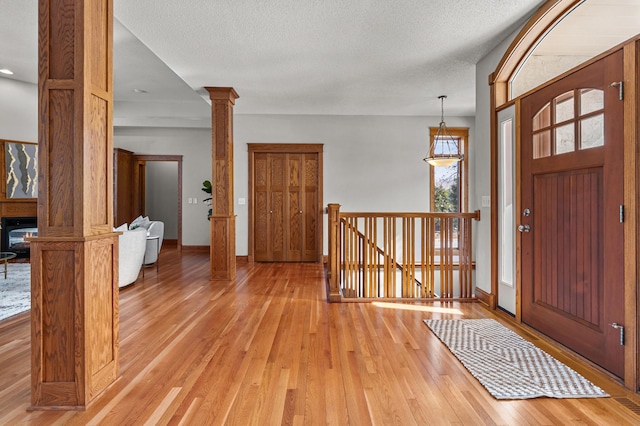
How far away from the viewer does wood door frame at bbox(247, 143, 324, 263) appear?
667 cm

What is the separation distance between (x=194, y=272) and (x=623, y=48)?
5508 mm

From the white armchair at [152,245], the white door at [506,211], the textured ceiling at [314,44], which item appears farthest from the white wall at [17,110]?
the white door at [506,211]

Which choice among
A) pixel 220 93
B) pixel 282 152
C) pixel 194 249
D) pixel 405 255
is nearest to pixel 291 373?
pixel 405 255

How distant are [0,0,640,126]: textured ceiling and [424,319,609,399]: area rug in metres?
2.14

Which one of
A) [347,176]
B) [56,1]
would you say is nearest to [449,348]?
[56,1]

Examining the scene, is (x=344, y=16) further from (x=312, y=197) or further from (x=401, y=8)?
(x=312, y=197)

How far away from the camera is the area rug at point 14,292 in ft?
11.5

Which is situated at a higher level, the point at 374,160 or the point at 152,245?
the point at 374,160

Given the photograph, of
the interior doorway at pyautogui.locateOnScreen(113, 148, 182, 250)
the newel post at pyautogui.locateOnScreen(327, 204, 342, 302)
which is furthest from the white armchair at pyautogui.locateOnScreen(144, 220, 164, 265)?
the newel post at pyautogui.locateOnScreen(327, 204, 342, 302)

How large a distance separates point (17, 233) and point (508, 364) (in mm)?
7502

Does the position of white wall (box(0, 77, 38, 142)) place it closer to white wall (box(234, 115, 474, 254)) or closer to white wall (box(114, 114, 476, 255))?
white wall (box(114, 114, 476, 255))

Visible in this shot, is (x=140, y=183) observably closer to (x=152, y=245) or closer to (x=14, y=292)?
(x=152, y=245)

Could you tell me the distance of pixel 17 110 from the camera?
6.10 metres

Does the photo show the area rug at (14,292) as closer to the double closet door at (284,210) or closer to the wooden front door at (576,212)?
the double closet door at (284,210)
